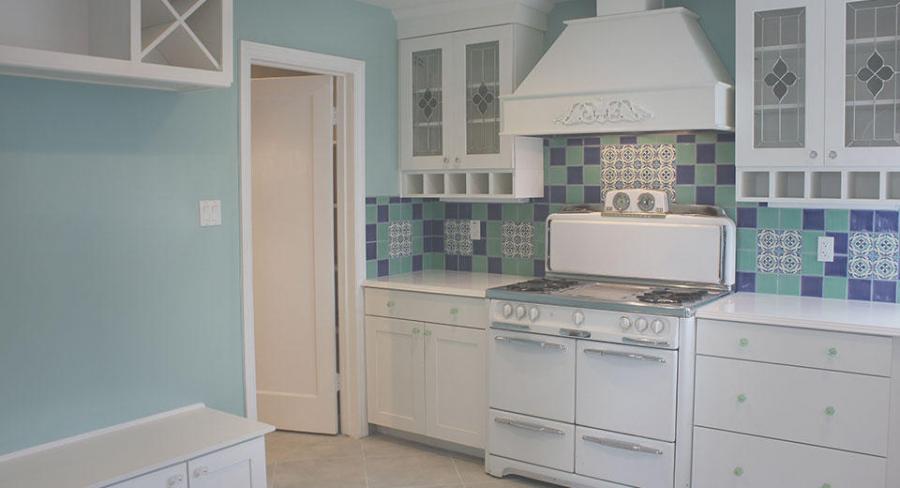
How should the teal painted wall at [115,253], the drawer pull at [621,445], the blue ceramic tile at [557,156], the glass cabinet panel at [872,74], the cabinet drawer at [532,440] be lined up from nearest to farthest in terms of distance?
the teal painted wall at [115,253]
the glass cabinet panel at [872,74]
the drawer pull at [621,445]
the cabinet drawer at [532,440]
the blue ceramic tile at [557,156]

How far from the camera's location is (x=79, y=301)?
3.13 metres

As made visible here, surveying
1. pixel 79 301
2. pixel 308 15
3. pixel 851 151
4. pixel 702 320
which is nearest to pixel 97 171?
pixel 79 301

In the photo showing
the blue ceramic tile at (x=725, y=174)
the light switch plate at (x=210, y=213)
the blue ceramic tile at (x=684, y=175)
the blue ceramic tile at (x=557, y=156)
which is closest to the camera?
the light switch plate at (x=210, y=213)

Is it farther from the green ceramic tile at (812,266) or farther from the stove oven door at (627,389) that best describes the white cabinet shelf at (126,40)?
the green ceramic tile at (812,266)

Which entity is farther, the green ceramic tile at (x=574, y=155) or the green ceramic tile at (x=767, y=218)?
the green ceramic tile at (x=574, y=155)

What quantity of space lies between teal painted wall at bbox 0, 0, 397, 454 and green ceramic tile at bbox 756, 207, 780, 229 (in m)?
2.38

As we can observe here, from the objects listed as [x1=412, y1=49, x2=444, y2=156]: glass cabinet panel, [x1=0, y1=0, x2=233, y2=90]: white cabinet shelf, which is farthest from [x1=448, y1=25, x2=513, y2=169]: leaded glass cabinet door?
[x1=0, y1=0, x2=233, y2=90]: white cabinet shelf

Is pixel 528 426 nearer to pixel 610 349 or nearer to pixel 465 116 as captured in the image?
pixel 610 349

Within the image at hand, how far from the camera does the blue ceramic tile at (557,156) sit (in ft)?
14.6

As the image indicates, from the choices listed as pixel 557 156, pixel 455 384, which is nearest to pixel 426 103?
pixel 557 156

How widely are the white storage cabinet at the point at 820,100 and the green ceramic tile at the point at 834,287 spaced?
0.43 meters

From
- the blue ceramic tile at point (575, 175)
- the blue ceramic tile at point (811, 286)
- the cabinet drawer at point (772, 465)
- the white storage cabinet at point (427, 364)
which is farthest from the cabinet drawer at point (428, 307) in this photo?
the blue ceramic tile at point (811, 286)

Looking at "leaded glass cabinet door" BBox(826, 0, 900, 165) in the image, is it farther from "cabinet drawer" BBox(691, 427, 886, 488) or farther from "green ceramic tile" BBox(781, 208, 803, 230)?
"cabinet drawer" BBox(691, 427, 886, 488)

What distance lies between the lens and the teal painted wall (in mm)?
2953
